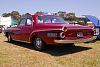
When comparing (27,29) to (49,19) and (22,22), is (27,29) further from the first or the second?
(49,19)

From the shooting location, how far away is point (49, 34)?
8.98 meters

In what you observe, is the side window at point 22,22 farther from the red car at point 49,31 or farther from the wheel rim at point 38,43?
the wheel rim at point 38,43

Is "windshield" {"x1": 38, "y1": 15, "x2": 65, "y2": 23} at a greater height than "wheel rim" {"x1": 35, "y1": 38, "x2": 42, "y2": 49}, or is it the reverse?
"windshield" {"x1": 38, "y1": 15, "x2": 65, "y2": 23}

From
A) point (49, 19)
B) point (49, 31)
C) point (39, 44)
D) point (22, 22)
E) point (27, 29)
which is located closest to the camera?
point (49, 31)

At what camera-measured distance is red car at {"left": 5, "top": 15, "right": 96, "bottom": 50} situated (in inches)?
340

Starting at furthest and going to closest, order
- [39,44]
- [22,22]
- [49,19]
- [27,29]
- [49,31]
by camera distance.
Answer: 1. [22,22]
2. [27,29]
3. [49,19]
4. [39,44]
5. [49,31]

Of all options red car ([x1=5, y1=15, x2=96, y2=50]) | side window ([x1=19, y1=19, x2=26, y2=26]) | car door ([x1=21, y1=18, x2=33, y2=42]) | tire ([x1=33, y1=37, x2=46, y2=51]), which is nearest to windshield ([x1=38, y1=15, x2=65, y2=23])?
red car ([x1=5, y1=15, x2=96, y2=50])

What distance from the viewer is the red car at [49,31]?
8.65 m

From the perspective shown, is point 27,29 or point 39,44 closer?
point 39,44

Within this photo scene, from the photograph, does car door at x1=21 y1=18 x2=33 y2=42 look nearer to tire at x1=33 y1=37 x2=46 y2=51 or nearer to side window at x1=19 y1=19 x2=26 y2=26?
side window at x1=19 y1=19 x2=26 y2=26

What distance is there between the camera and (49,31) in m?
8.97

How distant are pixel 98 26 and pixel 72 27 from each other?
3855mm

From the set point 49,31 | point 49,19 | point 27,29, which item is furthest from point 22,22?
point 49,31

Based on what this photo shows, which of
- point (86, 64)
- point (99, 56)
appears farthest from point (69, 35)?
point (86, 64)
